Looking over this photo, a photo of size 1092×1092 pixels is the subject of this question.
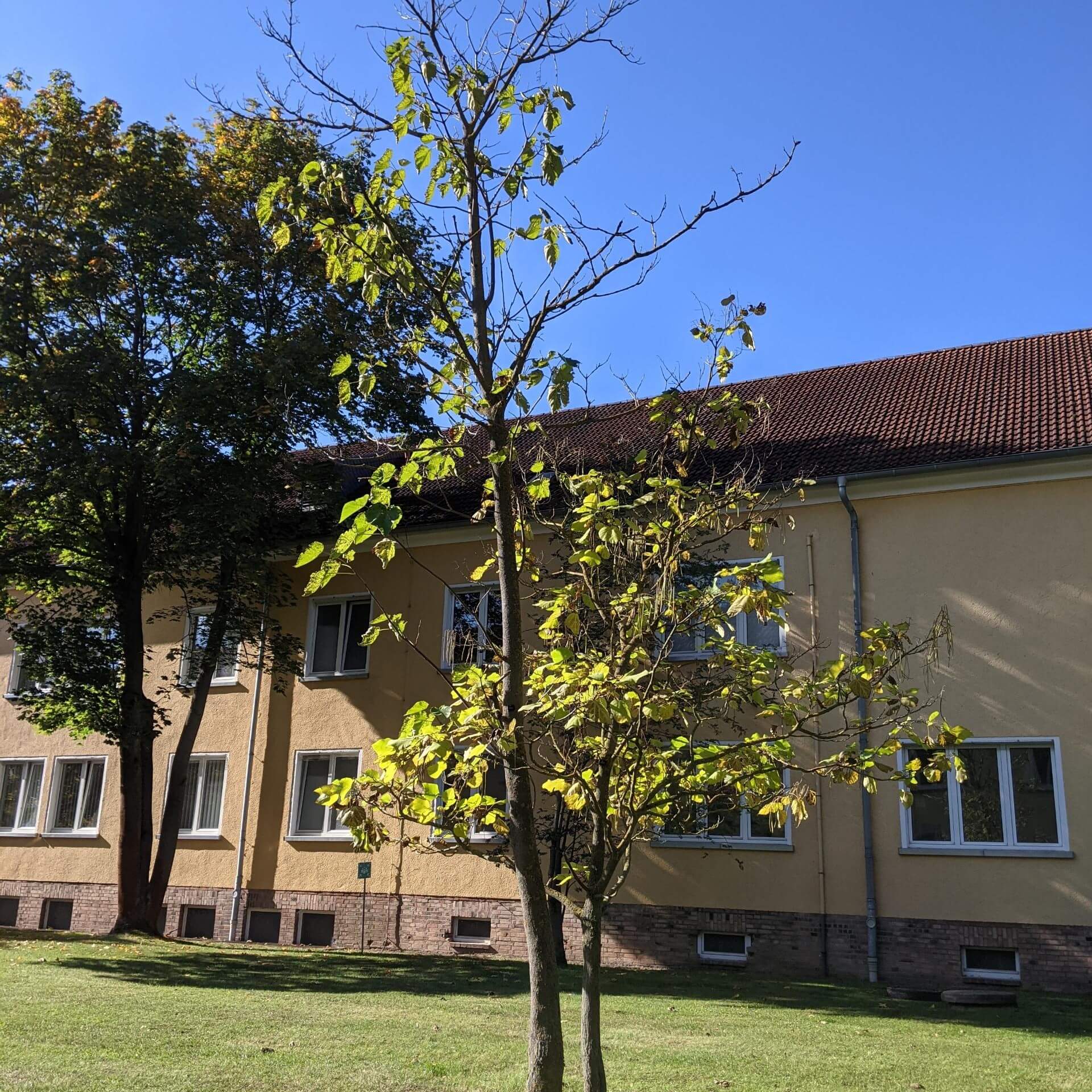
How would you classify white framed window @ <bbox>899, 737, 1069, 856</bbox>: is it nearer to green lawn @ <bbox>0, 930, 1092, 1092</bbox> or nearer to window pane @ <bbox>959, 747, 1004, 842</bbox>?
window pane @ <bbox>959, 747, 1004, 842</bbox>

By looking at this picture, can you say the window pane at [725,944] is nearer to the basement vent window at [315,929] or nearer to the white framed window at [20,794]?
the basement vent window at [315,929]

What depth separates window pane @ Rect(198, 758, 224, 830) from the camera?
2186 centimetres

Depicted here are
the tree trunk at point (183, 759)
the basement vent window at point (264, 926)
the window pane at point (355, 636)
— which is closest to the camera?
the tree trunk at point (183, 759)

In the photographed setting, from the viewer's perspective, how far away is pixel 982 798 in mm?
15664

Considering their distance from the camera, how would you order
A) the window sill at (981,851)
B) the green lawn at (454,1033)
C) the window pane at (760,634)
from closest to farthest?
1. the green lawn at (454,1033)
2. the window sill at (981,851)
3. the window pane at (760,634)

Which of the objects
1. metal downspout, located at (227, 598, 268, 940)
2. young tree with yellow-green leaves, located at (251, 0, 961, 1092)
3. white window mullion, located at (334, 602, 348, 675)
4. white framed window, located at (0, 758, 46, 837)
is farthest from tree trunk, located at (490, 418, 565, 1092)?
white framed window, located at (0, 758, 46, 837)

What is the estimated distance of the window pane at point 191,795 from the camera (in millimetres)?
22172

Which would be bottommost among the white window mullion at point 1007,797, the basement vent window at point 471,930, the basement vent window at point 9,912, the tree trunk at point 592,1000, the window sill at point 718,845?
the basement vent window at point 9,912

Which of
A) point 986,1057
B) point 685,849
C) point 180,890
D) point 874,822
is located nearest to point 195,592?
point 180,890

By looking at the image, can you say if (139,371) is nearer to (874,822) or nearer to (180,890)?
(180,890)

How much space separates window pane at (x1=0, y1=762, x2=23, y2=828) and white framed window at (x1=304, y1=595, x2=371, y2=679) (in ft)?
28.1

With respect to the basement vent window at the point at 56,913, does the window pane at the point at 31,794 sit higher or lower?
higher

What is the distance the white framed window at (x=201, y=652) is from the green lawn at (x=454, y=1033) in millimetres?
6243

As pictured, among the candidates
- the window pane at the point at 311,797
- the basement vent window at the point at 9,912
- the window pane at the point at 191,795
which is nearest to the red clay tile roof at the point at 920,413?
the window pane at the point at 311,797
